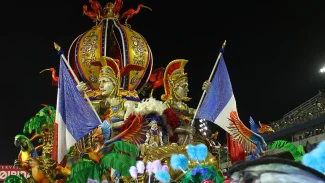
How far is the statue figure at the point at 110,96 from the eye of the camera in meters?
10.3

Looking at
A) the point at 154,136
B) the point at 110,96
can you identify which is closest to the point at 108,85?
the point at 110,96

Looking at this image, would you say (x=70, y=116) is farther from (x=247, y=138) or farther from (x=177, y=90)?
(x=247, y=138)

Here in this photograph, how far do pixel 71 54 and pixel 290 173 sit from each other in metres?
10.6

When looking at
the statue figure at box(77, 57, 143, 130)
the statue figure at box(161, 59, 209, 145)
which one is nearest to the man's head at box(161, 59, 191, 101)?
the statue figure at box(161, 59, 209, 145)

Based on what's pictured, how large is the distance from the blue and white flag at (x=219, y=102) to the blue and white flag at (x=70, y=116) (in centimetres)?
245

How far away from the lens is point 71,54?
12.0 m

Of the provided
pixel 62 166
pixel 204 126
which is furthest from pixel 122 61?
pixel 62 166

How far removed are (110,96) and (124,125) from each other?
1.32m

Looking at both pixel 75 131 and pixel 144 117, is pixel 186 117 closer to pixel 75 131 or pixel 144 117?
pixel 144 117

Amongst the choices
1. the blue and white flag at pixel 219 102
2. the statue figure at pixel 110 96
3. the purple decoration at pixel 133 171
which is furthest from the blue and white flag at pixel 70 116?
the blue and white flag at pixel 219 102

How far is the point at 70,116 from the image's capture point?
923 cm

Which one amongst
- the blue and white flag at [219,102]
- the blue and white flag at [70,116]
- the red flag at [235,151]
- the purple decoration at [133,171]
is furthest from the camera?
the red flag at [235,151]

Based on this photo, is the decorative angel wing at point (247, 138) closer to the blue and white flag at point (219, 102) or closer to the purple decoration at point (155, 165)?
the blue and white flag at point (219, 102)

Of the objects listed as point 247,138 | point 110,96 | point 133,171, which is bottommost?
point 133,171
